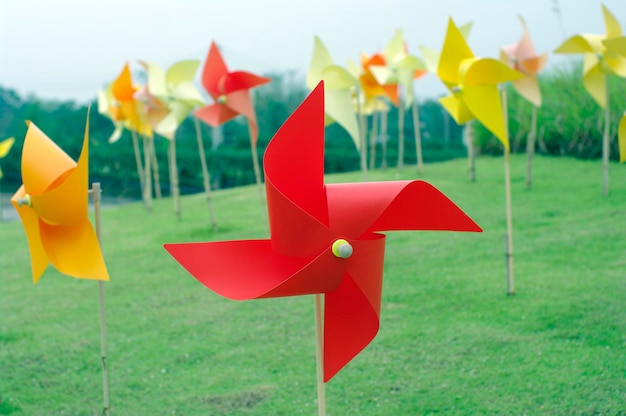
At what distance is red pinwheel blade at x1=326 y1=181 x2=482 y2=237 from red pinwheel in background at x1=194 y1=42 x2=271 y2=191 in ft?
12.6

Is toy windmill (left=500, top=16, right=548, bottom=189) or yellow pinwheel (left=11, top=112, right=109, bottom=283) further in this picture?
toy windmill (left=500, top=16, right=548, bottom=189)

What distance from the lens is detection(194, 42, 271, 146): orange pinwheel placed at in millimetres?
5555

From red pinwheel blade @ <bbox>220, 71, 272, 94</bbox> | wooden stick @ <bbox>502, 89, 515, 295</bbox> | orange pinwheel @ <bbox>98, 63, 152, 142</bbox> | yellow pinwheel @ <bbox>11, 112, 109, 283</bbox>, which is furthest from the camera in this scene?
orange pinwheel @ <bbox>98, 63, 152, 142</bbox>

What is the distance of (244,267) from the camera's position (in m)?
1.82

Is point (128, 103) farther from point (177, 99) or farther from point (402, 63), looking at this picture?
point (402, 63)

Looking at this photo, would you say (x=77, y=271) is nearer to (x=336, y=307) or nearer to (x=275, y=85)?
(x=336, y=307)

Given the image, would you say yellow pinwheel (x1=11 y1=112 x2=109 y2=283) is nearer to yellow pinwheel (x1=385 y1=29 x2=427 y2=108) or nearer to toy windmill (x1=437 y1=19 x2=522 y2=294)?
toy windmill (x1=437 y1=19 x2=522 y2=294)

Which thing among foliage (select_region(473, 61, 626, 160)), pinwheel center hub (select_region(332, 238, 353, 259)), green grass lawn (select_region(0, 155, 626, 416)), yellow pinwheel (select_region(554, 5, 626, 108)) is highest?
yellow pinwheel (select_region(554, 5, 626, 108))

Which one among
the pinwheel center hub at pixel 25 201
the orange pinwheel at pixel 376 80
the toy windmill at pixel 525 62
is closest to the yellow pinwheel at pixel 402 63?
the orange pinwheel at pixel 376 80

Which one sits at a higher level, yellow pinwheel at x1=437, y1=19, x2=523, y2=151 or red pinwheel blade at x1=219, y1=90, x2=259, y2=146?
yellow pinwheel at x1=437, y1=19, x2=523, y2=151

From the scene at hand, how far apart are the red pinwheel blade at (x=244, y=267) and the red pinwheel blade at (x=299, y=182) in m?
0.05

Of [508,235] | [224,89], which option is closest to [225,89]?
[224,89]

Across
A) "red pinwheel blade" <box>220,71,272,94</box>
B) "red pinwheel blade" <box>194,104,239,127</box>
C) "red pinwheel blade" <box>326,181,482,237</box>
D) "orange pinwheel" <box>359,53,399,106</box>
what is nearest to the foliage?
"orange pinwheel" <box>359,53,399,106</box>

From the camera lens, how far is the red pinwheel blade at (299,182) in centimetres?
173
